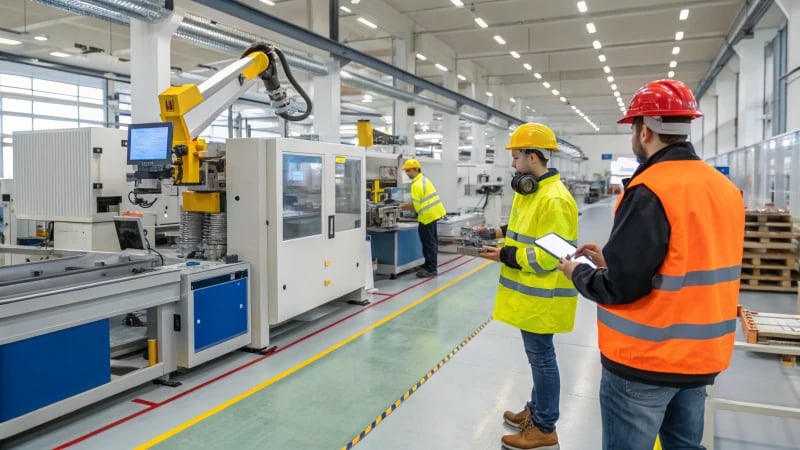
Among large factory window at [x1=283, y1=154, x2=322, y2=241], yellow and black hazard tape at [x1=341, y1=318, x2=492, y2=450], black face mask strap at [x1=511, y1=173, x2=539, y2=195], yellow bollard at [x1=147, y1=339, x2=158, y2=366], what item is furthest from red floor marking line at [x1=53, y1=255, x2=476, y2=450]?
black face mask strap at [x1=511, y1=173, x2=539, y2=195]

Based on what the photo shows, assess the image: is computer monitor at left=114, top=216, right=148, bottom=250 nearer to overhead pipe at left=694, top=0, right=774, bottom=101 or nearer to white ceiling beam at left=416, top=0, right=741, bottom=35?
white ceiling beam at left=416, top=0, right=741, bottom=35

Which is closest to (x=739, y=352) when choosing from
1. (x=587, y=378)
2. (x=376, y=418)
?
(x=587, y=378)

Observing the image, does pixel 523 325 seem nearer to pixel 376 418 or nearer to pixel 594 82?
pixel 376 418

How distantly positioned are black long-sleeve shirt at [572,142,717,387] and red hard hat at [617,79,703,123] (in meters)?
0.11

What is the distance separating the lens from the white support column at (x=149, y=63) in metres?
5.40

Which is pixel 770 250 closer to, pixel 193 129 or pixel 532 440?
pixel 532 440

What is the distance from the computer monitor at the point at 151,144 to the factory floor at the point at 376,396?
178 cm

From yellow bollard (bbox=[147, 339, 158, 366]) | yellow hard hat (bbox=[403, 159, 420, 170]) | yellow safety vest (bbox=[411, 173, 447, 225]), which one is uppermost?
yellow hard hat (bbox=[403, 159, 420, 170])

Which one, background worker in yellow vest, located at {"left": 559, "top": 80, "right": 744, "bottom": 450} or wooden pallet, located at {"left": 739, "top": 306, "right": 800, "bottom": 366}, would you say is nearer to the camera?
background worker in yellow vest, located at {"left": 559, "top": 80, "right": 744, "bottom": 450}

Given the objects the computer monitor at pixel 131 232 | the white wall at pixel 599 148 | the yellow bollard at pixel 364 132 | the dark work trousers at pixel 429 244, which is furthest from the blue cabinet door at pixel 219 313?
the white wall at pixel 599 148

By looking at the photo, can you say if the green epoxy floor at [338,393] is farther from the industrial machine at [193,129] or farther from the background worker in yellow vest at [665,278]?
the background worker in yellow vest at [665,278]

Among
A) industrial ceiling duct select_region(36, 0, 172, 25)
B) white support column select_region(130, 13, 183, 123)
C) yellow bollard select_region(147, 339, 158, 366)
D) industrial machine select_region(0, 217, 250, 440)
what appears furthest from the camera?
white support column select_region(130, 13, 183, 123)

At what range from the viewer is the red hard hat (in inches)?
67.3

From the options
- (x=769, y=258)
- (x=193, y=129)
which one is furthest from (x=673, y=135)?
(x=769, y=258)
